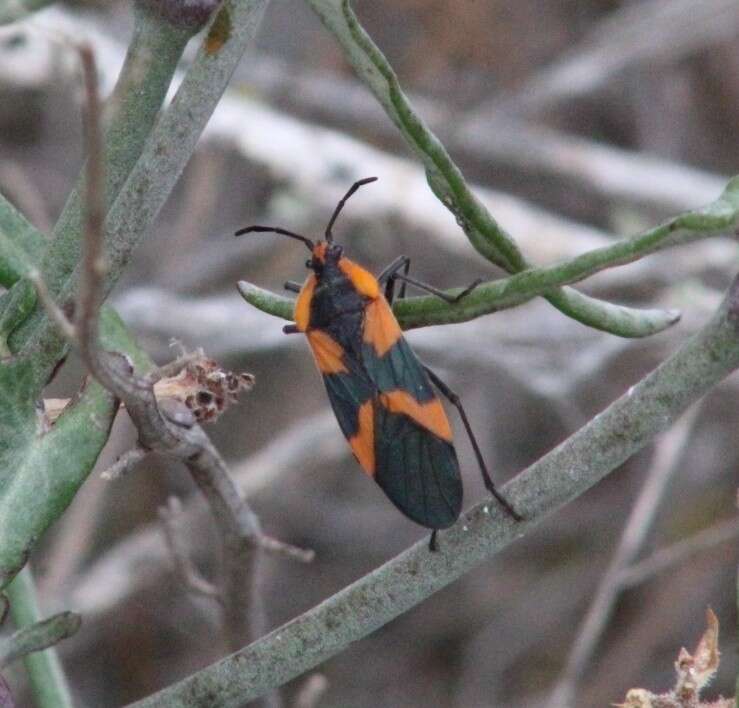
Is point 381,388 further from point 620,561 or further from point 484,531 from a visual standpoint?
point 620,561

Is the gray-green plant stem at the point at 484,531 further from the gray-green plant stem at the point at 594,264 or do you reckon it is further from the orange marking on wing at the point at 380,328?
the orange marking on wing at the point at 380,328

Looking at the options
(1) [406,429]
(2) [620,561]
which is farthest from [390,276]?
(2) [620,561]

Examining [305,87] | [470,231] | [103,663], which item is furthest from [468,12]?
[470,231]

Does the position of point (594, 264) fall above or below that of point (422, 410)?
below

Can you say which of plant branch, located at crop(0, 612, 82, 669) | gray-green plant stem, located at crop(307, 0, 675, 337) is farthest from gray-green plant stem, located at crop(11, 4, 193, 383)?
plant branch, located at crop(0, 612, 82, 669)

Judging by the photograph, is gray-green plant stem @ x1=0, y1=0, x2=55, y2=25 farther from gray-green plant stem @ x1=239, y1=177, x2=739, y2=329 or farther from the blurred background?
the blurred background

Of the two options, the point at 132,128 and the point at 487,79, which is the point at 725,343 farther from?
the point at 487,79

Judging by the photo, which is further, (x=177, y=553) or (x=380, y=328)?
(x=177, y=553)
